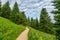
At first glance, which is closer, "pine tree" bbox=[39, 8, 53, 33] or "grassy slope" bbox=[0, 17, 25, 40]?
"grassy slope" bbox=[0, 17, 25, 40]

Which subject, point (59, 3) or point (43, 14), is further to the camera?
point (43, 14)

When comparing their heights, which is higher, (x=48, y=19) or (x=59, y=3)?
(x=59, y=3)

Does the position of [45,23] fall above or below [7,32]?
below

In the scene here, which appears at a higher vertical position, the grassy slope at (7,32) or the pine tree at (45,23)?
the grassy slope at (7,32)

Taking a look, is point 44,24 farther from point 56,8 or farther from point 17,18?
point 56,8

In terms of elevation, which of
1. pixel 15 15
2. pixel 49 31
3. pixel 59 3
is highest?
pixel 59 3

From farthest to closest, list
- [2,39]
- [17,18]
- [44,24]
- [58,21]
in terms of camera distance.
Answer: [17,18] → [44,24] → [58,21] → [2,39]

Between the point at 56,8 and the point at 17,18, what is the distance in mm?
69055

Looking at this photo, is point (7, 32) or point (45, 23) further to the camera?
point (45, 23)

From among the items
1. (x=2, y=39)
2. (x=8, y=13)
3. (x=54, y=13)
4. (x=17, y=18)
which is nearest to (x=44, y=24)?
(x=17, y=18)

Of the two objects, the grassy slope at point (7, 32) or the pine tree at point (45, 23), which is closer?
the grassy slope at point (7, 32)

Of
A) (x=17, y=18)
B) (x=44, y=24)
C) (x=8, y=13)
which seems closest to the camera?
(x=44, y=24)

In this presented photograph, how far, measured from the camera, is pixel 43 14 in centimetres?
9300

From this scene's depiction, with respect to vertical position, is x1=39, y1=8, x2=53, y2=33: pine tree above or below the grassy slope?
below
